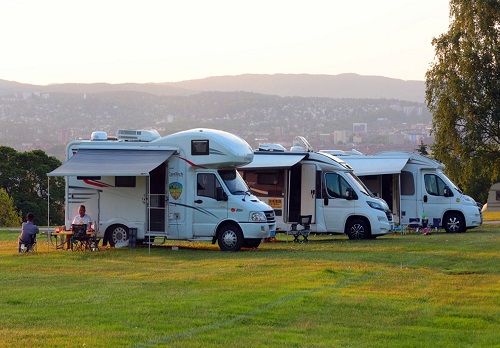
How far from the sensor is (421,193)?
109 ft

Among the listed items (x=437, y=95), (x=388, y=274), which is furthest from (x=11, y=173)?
(x=388, y=274)

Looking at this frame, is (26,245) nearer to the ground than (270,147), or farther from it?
nearer to the ground

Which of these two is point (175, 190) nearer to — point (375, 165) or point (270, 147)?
point (270, 147)

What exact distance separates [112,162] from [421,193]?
13.1m

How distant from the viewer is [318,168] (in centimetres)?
2836

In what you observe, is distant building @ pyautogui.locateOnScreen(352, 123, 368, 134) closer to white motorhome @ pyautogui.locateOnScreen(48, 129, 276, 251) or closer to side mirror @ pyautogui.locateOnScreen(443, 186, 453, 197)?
side mirror @ pyautogui.locateOnScreen(443, 186, 453, 197)

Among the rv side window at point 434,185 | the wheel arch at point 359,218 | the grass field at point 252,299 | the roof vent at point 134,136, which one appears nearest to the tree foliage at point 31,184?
the rv side window at point 434,185

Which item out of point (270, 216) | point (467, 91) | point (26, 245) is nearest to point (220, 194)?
point (270, 216)

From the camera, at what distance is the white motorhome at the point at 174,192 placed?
23.9 metres

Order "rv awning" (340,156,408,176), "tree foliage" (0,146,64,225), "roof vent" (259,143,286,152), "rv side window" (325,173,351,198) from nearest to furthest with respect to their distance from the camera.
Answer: "rv side window" (325,173,351,198), "roof vent" (259,143,286,152), "rv awning" (340,156,408,176), "tree foliage" (0,146,64,225)

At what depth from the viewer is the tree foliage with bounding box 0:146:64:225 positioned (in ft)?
216

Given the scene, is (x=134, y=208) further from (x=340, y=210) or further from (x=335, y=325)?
(x=335, y=325)

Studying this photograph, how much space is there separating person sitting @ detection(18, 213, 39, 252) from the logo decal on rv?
335 cm

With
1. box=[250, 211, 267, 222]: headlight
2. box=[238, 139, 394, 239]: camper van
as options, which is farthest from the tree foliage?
box=[250, 211, 267, 222]: headlight
